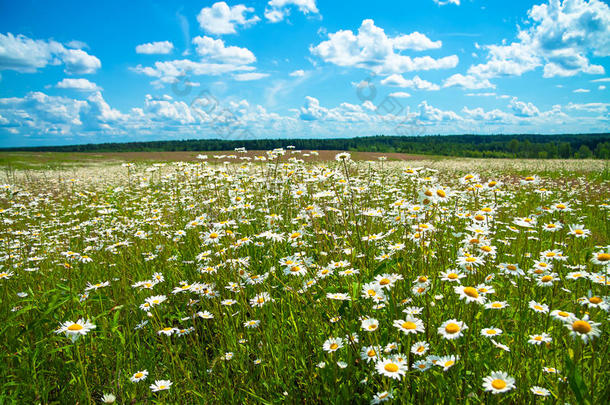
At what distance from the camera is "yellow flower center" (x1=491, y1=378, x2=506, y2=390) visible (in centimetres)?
161

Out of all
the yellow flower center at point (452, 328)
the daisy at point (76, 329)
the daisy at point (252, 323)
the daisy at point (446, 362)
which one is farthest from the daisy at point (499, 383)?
the daisy at point (76, 329)

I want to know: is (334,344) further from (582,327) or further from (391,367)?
(582,327)

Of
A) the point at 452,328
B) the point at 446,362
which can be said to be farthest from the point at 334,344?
the point at 452,328

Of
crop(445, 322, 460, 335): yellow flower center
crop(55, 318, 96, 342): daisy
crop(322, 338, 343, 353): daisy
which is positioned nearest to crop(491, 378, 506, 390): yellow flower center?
crop(445, 322, 460, 335): yellow flower center

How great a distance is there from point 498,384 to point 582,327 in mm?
Result: 522

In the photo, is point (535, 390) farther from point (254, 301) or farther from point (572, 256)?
point (572, 256)

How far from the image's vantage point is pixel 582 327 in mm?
1583

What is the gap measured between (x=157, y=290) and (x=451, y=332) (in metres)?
3.63

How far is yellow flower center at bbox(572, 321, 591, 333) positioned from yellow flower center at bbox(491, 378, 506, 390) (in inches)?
18.6

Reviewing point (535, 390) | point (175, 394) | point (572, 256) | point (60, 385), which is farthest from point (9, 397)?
point (572, 256)

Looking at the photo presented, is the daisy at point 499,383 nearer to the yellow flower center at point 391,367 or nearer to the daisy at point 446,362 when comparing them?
the daisy at point 446,362

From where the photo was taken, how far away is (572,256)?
4395mm

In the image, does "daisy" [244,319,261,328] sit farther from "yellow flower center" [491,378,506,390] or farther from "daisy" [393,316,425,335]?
"yellow flower center" [491,378,506,390]

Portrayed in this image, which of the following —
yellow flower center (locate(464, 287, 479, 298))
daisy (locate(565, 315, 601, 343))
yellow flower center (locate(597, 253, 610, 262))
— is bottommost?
daisy (locate(565, 315, 601, 343))
